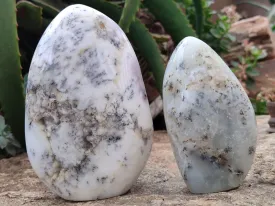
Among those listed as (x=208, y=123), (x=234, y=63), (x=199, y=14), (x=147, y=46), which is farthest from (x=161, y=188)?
(x=234, y=63)

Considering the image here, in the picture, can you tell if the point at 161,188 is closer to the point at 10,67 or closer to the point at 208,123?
the point at 208,123

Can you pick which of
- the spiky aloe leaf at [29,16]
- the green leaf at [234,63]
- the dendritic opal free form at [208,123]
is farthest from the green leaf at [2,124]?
the green leaf at [234,63]

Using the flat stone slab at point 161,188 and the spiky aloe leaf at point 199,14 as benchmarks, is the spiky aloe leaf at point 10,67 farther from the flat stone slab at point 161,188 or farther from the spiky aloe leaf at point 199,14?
the spiky aloe leaf at point 199,14

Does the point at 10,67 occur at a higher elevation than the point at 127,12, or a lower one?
lower

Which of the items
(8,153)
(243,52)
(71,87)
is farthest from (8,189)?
(243,52)

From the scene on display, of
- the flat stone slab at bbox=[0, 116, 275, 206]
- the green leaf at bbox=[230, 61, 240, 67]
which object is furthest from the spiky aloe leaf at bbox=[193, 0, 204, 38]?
the flat stone slab at bbox=[0, 116, 275, 206]

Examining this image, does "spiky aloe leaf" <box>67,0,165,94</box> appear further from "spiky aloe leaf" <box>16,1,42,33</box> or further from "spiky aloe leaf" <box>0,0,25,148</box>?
"spiky aloe leaf" <box>0,0,25,148</box>
